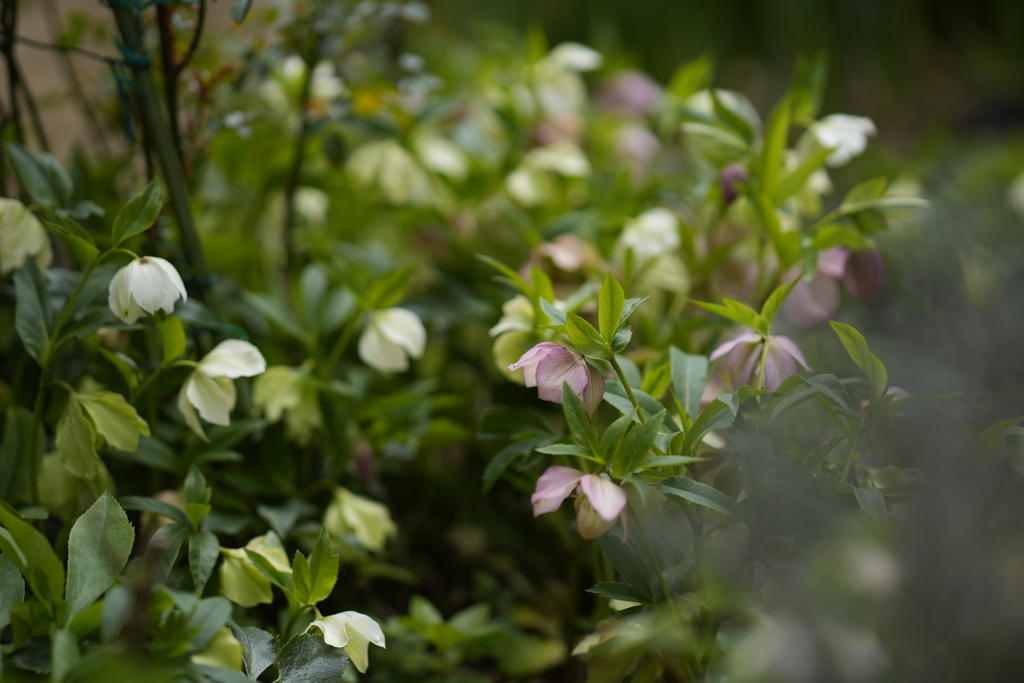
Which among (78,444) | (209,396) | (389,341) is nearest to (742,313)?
(389,341)

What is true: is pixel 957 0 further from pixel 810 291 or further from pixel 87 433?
pixel 87 433

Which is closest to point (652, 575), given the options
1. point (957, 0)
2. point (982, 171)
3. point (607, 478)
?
point (607, 478)

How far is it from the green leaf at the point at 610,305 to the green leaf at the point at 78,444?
1.36 feet

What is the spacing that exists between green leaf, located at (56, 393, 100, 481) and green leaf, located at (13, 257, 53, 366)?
5 cm

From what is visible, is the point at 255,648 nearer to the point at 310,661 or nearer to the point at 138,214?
the point at 310,661

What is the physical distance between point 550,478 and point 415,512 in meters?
0.52

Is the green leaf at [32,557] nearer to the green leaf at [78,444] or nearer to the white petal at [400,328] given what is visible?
the green leaf at [78,444]

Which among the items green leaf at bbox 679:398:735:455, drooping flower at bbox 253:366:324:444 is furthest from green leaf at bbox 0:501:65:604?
green leaf at bbox 679:398:735:455

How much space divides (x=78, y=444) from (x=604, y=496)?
16.6 inches

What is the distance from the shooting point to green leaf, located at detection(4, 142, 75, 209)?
2.02 feet

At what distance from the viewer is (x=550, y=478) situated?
1.63 ft

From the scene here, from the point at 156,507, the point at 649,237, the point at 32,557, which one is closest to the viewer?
the point at 32,557

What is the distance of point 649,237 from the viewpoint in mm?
792

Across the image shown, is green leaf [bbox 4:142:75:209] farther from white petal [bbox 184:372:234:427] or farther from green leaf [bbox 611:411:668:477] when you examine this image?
green leaf [bbox 611:411:668:477]
